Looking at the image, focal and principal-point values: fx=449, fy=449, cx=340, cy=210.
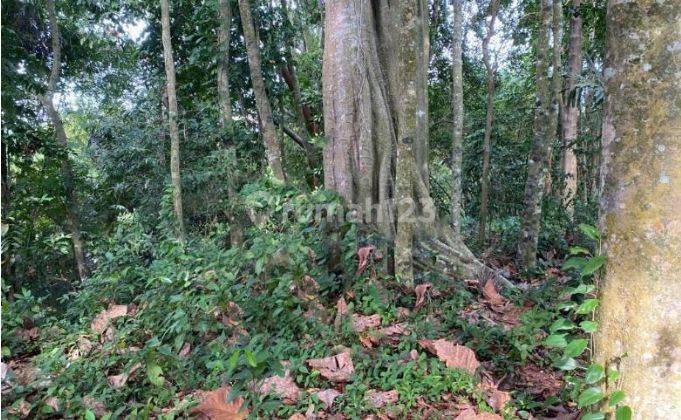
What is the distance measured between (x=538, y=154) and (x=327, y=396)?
4258 millimetres

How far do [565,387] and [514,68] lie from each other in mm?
11028

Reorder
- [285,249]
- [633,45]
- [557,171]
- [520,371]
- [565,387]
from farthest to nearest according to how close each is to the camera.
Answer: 1. [557,171]
2. [285,249]
3. [520,371]
4. [565,387]
5. [633,45]

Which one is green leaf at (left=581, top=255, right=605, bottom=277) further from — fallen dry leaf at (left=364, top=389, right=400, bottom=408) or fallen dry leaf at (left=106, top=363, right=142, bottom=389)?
fallen dry leaf at (left=106, top=363, right=142, bottom=389)

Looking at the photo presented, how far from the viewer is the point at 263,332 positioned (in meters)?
3.42

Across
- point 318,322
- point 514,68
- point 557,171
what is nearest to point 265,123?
point 318,322

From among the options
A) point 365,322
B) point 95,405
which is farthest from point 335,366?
point 95,405

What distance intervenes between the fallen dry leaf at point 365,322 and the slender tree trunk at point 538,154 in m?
3.12

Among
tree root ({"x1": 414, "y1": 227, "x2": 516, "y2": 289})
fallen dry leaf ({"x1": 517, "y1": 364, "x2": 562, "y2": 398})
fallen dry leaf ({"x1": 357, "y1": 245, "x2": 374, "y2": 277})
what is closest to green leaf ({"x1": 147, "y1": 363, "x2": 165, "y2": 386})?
fallen dry leaf ({"x1": 357, "y1": 245, "x2": 374, "y2": 277})

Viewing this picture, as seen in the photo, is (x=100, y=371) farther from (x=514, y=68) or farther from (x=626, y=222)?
(x=514, y=68)

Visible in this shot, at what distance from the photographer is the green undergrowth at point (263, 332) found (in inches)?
106

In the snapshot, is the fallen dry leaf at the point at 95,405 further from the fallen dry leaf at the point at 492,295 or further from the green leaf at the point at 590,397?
the fallen dry leaf at the point at 492,295

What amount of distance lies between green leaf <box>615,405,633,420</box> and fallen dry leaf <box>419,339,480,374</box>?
1284mm

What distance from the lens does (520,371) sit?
3023 millimetres

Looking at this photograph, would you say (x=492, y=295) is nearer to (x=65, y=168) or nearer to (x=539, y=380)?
(x=539, y=380)
